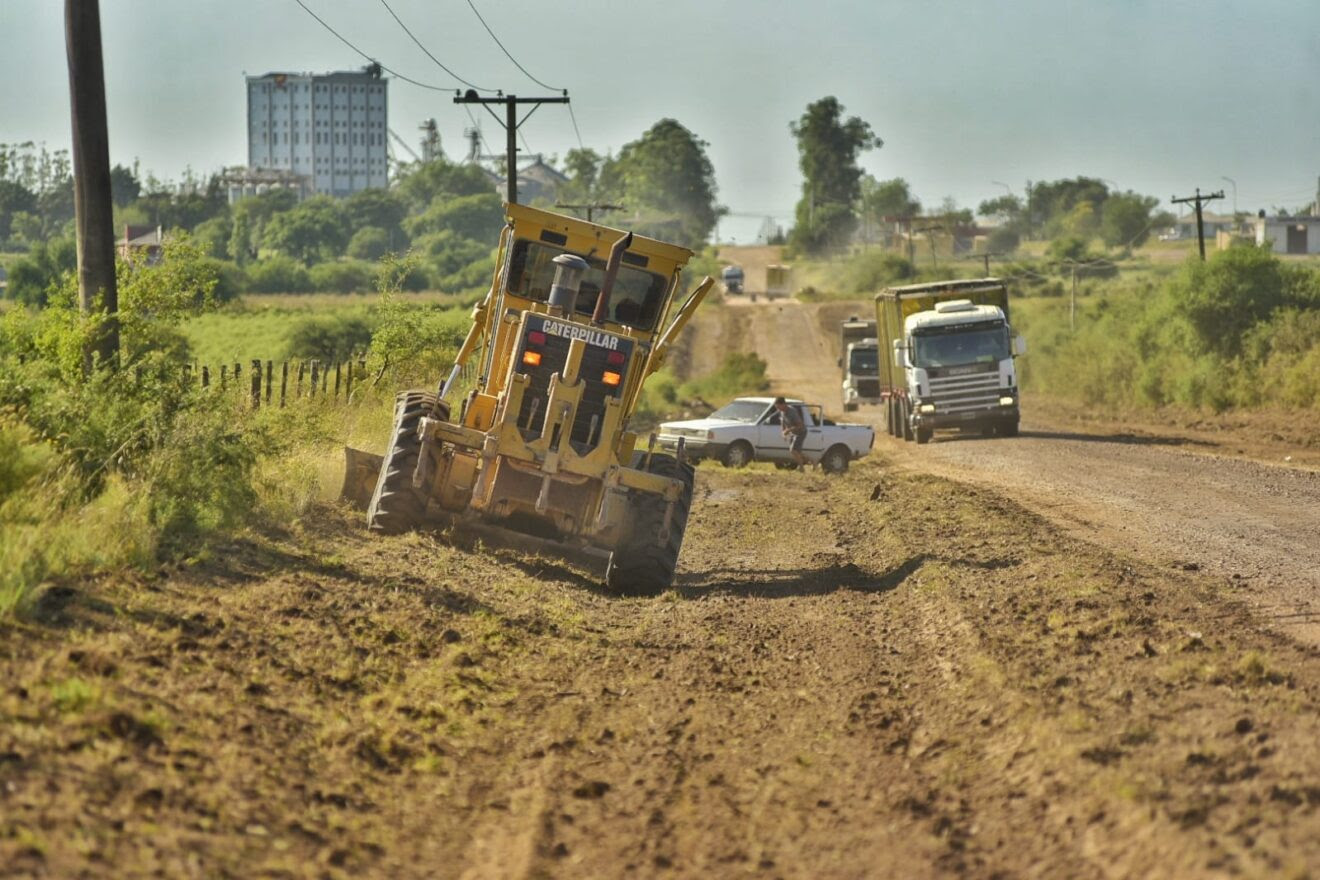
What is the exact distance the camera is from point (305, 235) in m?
164

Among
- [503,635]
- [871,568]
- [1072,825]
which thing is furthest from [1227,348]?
[1072,825]

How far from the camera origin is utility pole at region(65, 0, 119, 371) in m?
15.7

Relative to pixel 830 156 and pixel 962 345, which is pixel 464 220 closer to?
pixel 830 156

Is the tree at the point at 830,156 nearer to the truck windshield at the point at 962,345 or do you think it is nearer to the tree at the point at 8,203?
the tree at the point at 8,203

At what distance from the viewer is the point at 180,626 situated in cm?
1040

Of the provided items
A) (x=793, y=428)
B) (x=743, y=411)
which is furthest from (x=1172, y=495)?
(x=743, y=411)

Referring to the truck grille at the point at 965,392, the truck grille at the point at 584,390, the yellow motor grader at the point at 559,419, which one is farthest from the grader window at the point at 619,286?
the truck grille at the point at 965,392

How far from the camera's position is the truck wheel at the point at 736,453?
108 feet

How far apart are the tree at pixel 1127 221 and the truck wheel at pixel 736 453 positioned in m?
142

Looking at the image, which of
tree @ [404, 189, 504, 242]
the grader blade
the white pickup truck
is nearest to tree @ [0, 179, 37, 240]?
tree @ [404, 189, 504, 242]

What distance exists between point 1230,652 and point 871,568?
7.04 metres

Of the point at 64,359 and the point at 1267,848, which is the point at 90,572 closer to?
the point at 64,359

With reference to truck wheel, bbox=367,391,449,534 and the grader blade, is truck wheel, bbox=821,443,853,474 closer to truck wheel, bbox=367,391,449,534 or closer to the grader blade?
the grader blade

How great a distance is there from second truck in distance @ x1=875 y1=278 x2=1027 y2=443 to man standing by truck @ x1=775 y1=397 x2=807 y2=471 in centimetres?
555
